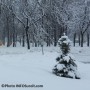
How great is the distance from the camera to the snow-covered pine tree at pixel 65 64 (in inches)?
464

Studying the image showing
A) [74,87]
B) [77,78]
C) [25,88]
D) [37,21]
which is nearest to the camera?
[25,88]

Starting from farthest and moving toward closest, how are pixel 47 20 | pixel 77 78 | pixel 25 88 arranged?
pixel 47 20 < pixel 77 78 < pixel 25 88

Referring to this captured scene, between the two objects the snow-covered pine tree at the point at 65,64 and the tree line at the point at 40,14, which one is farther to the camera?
the tree line at the point at 40,14

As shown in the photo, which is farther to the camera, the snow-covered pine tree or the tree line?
the tree line

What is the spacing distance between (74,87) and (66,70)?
8.65 feet

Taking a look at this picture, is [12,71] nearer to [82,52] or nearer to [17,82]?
[17,82]

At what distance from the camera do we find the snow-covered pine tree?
1177cm

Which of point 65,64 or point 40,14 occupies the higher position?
point 40,14

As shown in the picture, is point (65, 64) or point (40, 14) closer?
point (65, 64)

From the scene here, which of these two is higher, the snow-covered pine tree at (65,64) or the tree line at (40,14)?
the tree line at (40,14)

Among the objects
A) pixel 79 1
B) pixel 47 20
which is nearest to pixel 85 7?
pixel 79 1

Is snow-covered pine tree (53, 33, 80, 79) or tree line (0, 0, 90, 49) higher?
tree line (0, 0, 90, 49)

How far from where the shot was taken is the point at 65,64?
12.1 meters

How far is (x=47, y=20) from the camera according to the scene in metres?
43.8
